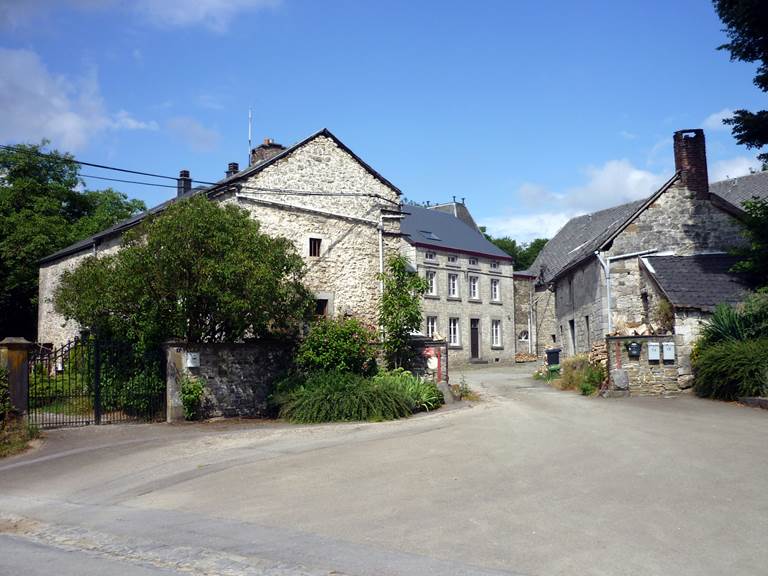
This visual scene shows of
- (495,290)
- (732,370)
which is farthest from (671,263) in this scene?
(495,290)

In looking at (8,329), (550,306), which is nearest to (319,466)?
(8,329)

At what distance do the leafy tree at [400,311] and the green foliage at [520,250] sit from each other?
46.3 m

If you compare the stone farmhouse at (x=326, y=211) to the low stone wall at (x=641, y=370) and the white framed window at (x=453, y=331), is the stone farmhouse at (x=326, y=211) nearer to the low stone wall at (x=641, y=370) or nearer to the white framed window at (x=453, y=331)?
the low stone wall at (x=641, y=370)

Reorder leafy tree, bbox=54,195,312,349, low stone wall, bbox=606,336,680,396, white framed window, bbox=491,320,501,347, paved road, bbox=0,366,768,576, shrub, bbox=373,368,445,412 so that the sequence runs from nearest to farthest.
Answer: paved road, bbox=0,366,768,576 < leafy tree, bbox=54,195,312,349 < shrub, bbox=373,368,445,412 < low stone wall, bbox=606,336,680,396 < white framed window, bbox=491,320,501,347

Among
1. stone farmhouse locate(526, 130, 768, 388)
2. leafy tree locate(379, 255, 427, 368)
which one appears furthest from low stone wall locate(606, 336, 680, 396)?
leafy tree locate(379, 255, 427, 368)

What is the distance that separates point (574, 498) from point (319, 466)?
416 centimetres

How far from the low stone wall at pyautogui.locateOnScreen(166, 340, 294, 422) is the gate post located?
2940 mm

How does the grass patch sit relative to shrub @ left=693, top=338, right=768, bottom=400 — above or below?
below

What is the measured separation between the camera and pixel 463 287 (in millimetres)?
41531

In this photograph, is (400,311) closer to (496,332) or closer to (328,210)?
(328,210)

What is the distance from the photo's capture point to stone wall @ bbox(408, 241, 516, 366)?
39.7 meters

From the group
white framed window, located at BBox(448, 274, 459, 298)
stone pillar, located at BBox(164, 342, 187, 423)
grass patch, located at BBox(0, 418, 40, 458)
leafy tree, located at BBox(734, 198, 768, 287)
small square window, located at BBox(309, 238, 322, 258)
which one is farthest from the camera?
white framed window, located at BBox(448, 274, 459, 298)

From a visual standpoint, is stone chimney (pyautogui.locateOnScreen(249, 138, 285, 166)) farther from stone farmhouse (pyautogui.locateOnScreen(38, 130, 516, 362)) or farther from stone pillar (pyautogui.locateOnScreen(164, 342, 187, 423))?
stone pillar (pyautogui.locateOnScreen(164, 342, 187, 423))

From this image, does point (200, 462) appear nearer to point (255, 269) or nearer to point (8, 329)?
point (255, 269)
